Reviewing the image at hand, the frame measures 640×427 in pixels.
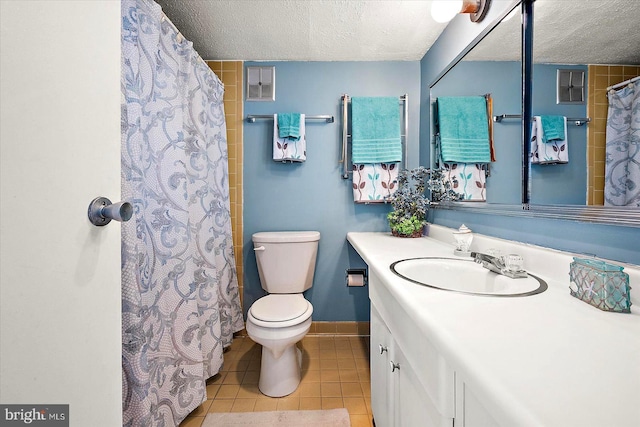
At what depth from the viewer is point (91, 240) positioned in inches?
20.3

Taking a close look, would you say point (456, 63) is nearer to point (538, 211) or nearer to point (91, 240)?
point (538, 211)

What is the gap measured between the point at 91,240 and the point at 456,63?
71.2 inches

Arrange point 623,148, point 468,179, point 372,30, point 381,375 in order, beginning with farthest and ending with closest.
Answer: point 372,30 → point 468,179 → point 381,375 → point 623,148

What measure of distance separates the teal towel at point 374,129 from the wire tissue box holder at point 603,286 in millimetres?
1419

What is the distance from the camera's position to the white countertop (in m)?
0.30

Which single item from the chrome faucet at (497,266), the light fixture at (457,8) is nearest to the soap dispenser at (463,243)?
the chrome faucet at (497,266)

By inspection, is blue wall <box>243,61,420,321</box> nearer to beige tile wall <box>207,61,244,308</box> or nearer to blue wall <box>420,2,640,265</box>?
beige tile wall <box>207,61,244,308</box>

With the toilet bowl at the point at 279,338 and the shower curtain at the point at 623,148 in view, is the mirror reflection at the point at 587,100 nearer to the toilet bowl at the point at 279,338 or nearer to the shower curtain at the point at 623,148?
the shower curtain at the point at 623,148

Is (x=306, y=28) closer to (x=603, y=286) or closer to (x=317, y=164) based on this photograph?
(x=317, y=164)

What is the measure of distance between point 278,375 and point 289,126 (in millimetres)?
1571

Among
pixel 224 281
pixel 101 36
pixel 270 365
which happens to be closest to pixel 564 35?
pixel 101 36

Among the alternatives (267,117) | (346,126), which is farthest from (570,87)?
(267,117)

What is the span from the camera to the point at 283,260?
1.84 metres

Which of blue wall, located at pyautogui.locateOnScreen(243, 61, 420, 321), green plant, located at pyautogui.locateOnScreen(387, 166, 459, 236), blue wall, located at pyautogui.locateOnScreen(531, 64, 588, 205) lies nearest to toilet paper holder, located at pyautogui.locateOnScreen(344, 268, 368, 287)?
blue wall, located at pyautogui.locateOnScreen(243, 61, 420, 321)
